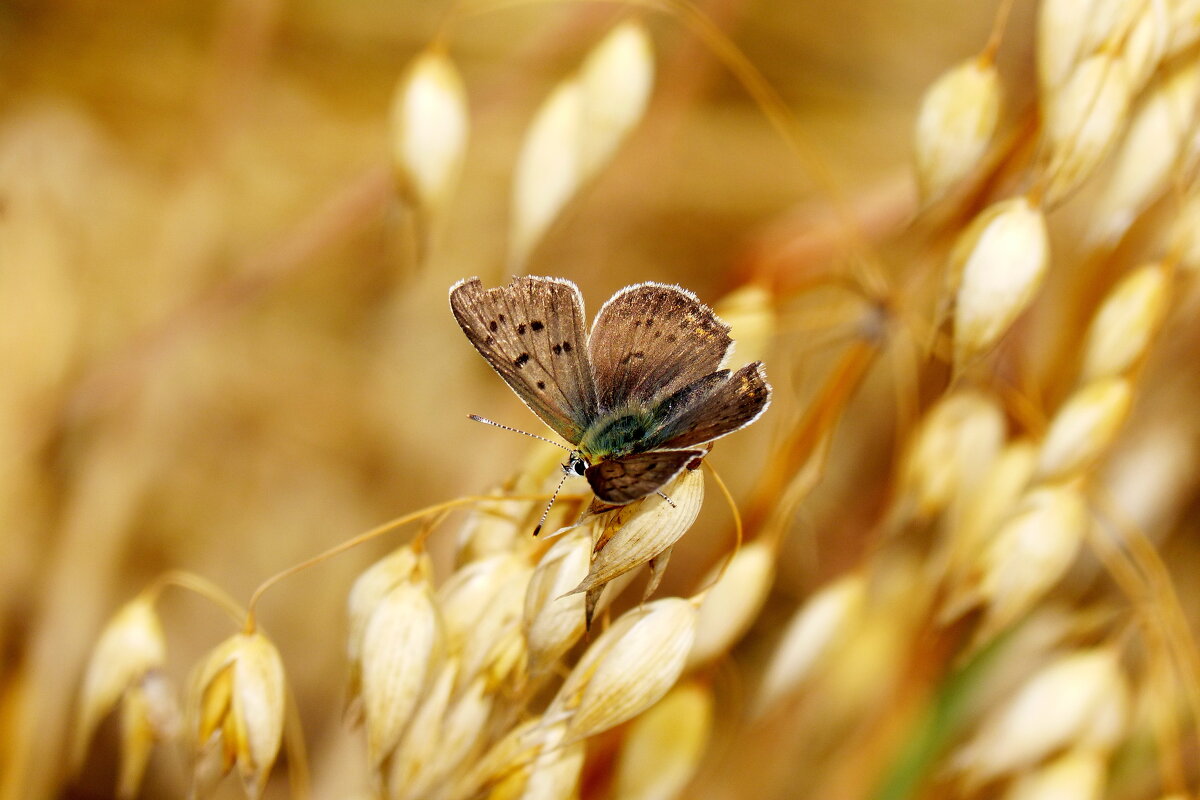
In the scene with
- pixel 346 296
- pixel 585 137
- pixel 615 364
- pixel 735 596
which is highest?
pixel 346 296

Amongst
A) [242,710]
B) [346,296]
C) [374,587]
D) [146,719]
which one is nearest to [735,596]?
[374,587]

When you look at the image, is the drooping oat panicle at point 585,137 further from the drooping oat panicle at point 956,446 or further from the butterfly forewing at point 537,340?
the drooping oat panicle at point 956,446

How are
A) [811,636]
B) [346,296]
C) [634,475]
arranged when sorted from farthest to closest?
[346,296], [811,636], [634,475]

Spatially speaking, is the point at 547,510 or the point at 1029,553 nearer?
the point at 547,510

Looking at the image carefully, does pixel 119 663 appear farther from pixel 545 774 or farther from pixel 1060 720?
pixel 1060 720

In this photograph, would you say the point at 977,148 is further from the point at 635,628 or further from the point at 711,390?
the point at 635,628
